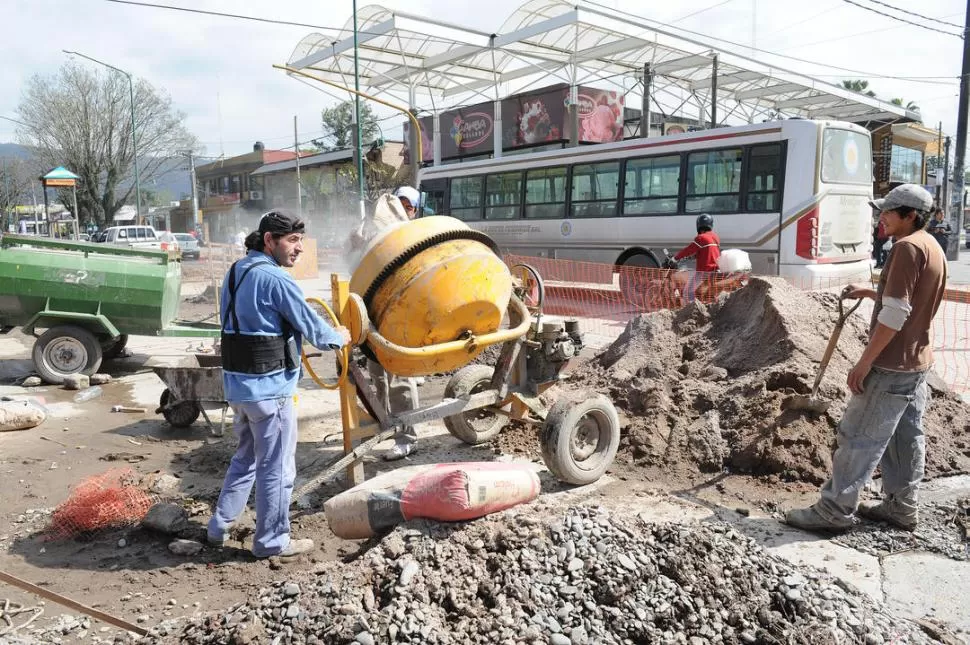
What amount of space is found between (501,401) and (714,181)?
905 cm

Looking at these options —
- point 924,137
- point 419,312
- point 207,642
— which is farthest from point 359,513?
point 924,137

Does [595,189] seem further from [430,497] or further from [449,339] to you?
[430,497]

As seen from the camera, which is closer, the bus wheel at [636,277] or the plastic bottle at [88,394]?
the plastic bottle at [88,394]

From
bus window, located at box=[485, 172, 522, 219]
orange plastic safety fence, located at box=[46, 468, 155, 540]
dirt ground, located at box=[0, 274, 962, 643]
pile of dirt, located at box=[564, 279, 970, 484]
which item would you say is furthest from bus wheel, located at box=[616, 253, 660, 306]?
orange plastic safety fence, located at box=[46, 468, 155, 540]

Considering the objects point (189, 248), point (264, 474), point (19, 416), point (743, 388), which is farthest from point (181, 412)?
point (189, 248)

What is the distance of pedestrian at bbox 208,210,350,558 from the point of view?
3650 mm

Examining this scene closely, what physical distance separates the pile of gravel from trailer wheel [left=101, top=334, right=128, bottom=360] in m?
6.61

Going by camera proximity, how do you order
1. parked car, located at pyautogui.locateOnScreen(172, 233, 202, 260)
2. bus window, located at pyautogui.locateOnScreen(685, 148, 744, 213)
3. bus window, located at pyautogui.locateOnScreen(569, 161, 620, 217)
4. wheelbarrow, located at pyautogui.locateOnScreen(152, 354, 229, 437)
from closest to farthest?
wheelbarrow, located at pyautogui.locateOnScreen(152, 354, 229, 437) < bus window, located at pyautogui.locateOnScreen(685, 148, 744, 213) < bus window, located at pyautogui.locateOnScreen(569, 161, 620, 217) < parked car, located at pyautogui.locateOnScreen(172, 233, 202, 260)

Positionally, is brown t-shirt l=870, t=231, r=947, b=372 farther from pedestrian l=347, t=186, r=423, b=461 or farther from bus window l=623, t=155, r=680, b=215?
bus window l=623, t=155, r=680, b=215

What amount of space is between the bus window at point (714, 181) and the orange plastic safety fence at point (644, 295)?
165 cm

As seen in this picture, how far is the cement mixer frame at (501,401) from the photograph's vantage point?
421 cm

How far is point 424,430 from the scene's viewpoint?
6168 millimetres

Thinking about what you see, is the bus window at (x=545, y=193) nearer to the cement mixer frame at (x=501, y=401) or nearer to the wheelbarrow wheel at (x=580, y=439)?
the cement mixer frame at (x=501, y=401)

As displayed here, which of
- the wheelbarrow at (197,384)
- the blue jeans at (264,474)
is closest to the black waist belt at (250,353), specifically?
the blue jeans at (264,474)
